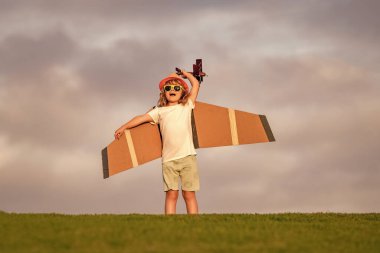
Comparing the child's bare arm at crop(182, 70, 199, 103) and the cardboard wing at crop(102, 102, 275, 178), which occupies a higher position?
the child's bare arm at crop(182, 70, 199, 103)

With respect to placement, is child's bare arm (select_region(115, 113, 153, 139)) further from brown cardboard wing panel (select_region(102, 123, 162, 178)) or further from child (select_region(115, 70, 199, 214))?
brown cardboard wing panel (select_region(102, 123, 162, 178))

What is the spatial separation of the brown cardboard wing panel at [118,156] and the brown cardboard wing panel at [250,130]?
200 centimetres

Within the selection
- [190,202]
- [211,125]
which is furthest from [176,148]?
[211,125]

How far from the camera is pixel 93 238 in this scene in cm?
660

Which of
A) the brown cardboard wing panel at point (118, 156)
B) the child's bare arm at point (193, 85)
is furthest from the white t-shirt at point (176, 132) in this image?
the brown cardboard wing panel at point (118, 156)

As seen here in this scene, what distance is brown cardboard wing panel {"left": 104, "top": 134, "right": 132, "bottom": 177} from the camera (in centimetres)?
1021

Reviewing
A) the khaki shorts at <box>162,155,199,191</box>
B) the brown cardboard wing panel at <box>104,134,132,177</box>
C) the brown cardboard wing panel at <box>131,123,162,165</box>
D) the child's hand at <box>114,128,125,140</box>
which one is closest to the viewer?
the khaki shorts at <box>162,155,199,191</box>

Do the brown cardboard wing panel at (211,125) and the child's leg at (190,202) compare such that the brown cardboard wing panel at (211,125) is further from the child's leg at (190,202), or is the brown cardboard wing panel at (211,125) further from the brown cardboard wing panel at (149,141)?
the child's leg at (190,202)

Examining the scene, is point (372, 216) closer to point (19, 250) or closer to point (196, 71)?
point (196, 71)

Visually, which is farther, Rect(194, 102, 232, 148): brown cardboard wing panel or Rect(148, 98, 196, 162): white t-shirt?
Rect(194, 102, 232, 148): brown cardboard wing panel

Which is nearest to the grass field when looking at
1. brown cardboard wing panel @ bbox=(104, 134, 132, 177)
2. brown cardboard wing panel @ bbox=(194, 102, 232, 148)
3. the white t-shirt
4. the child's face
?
the white t-shirt

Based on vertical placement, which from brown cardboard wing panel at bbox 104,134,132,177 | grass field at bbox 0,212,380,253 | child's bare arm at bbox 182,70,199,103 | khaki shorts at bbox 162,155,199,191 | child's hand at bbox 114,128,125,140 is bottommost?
grass field at bbox 0,212,380,253

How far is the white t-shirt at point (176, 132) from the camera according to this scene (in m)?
9.34

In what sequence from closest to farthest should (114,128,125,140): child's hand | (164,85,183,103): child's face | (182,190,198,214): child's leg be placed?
(182,190,198,214): child's leg
(164,85,183,103): child's face
(114,128,125,140): child's hand
